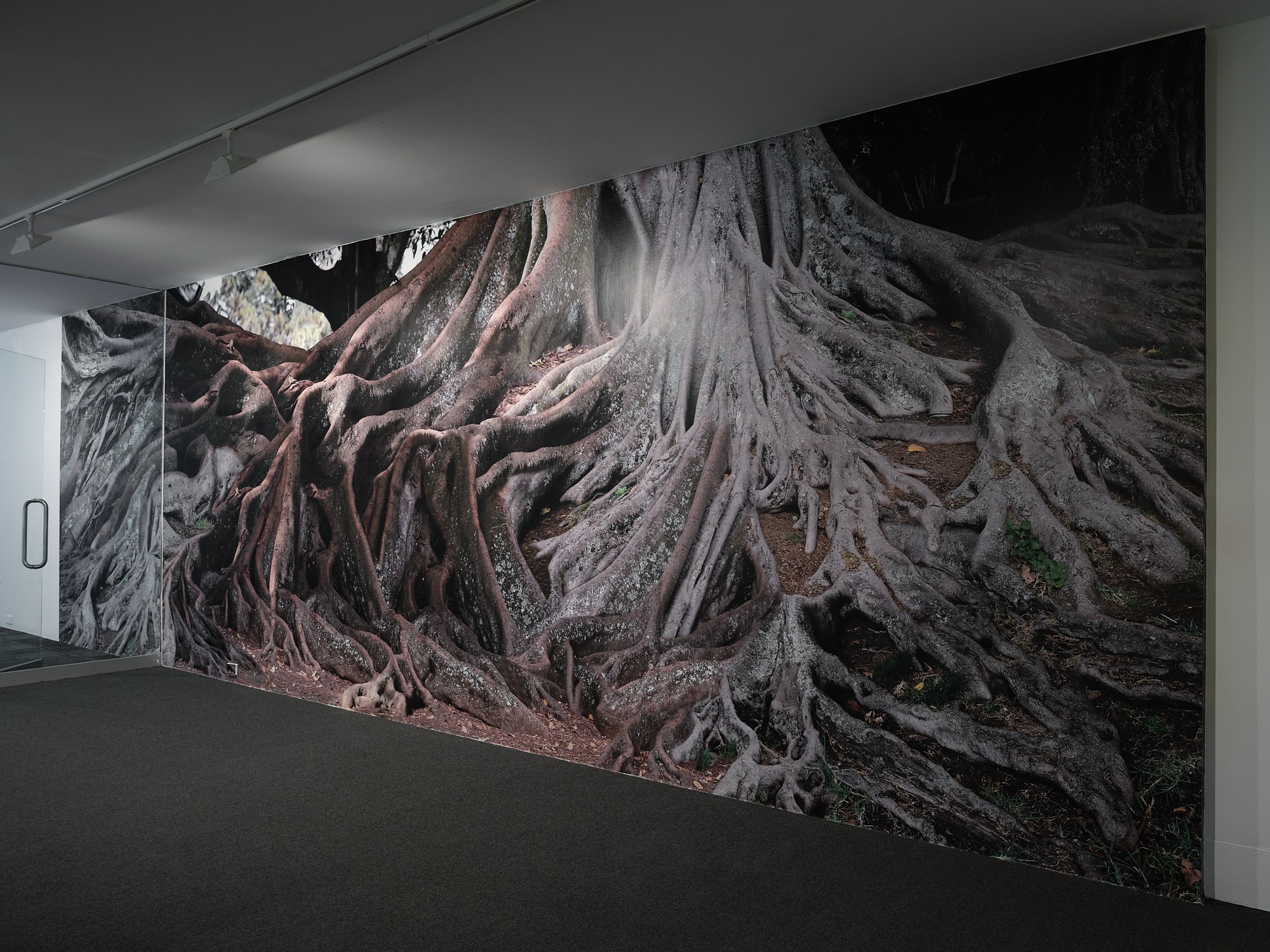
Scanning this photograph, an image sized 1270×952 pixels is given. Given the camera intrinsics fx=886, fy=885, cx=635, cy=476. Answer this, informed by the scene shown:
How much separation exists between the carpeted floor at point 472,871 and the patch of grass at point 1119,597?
2.87ft

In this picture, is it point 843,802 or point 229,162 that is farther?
point 229,162

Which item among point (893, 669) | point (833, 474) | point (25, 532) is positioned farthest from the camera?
point (25, 532)

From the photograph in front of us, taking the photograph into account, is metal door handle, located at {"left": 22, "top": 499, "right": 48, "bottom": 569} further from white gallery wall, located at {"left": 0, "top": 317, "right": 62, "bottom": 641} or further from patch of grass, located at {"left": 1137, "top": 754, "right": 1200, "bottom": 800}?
patch of grass, located at {"left": 1137, "top": 754, "right": 1200, "bottom": 800}

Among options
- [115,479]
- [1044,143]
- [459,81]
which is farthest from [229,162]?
[115,479]

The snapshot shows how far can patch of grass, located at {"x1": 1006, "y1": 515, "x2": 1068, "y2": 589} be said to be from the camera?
289 cm

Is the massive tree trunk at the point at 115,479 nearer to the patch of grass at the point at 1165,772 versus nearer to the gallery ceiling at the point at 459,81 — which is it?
the gallery ceiling at the point at 459,81

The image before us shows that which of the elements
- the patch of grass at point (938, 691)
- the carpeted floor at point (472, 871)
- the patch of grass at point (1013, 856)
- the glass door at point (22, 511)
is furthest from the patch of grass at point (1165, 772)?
the glass door at point (22, 511)

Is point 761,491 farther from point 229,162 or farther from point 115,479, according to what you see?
point 115,479

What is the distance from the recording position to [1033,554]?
9.63 feet

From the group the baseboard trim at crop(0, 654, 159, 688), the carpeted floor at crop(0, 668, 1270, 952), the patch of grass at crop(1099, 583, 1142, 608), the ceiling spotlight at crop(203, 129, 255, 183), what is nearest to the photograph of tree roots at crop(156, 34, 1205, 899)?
the patch of grass at crop(1099, 583, 1142, 608)

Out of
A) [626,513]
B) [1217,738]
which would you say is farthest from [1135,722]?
[626,513]

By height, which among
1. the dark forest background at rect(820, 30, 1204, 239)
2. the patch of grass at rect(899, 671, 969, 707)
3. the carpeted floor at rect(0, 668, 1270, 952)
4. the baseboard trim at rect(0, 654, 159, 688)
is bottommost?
the baseboard trim at rect(0, 654, 159, 688)

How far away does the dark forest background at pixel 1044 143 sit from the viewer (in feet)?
8.93

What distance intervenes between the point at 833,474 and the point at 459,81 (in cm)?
193
